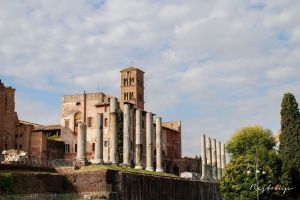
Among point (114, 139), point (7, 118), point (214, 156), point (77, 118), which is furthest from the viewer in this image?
point (77, 118)

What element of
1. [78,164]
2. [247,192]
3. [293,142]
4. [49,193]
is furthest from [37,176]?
[293,142]

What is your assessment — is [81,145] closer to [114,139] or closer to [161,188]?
A: [114,139]

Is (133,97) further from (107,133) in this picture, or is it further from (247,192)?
(247,192)

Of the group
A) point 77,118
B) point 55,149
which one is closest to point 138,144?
point 55,149

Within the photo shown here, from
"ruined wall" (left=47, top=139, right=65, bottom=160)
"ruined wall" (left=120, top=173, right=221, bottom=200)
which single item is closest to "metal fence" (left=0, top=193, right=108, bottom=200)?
"ruined wall" (left=120, top=173, right=221, bottom=200)

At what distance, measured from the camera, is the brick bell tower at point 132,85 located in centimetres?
8919

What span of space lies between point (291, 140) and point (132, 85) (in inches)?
1850

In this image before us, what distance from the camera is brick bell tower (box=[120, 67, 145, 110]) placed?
8919cm

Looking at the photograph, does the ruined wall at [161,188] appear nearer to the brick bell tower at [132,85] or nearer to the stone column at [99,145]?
the stone column at [99,145]

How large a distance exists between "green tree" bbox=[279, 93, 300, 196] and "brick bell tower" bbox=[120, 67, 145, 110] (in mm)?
44333

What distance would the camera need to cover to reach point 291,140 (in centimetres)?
4581

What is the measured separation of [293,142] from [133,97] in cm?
4678

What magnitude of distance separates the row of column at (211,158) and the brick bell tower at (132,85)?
21659 millimetres

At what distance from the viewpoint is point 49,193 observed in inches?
1282
